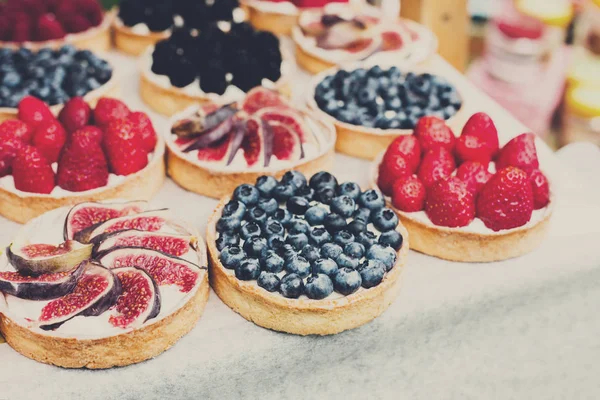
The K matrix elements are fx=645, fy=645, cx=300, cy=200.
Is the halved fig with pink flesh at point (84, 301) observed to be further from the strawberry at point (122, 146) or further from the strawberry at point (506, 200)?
the strawberry at point (506, 200)

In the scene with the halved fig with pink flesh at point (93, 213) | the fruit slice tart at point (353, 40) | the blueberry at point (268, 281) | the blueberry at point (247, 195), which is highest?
the blueberry at point (247, 195)

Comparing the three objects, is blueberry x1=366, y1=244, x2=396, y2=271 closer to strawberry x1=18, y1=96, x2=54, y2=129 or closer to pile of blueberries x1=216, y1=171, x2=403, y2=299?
pile of blueberries x1=216, y1=171, x2=403, y2=299

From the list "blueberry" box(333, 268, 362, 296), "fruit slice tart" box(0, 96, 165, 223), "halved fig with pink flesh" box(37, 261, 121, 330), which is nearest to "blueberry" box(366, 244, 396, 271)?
"blueberry" box(333, 268, 362, 296)

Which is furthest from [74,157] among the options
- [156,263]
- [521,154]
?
[521,154]

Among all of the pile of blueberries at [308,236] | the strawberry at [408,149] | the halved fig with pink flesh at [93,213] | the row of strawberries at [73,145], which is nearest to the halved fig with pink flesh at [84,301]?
the halved fig with pink flesh at [93,213]

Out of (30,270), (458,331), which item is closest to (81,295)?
(30,270)

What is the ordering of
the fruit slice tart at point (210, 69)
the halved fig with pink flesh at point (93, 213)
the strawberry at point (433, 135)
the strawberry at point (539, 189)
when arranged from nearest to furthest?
the halved fig with pink flesh at point (93, 213)
the strawberry at point (539, 189)
the strawberry at point (433, 135)
the fruit slice tart at point (210, 69)

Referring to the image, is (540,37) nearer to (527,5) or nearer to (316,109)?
(527,5)
